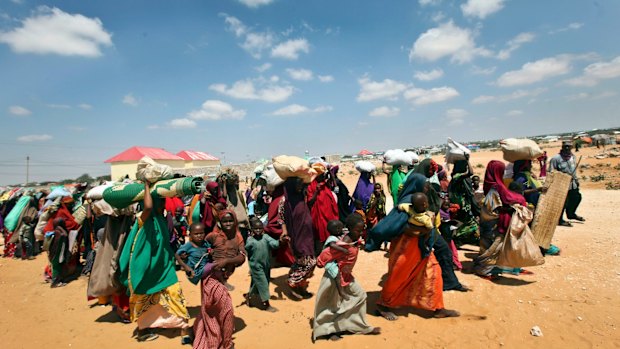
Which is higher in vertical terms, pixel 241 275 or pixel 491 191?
pixel 491 191

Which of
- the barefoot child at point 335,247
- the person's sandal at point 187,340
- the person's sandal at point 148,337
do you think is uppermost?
the barefoot child at point 335,247

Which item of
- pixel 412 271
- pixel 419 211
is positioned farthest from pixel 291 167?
pixel 412 271

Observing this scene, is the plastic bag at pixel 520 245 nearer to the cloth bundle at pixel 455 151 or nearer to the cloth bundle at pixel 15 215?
the cloth bundle at pixel 455 151

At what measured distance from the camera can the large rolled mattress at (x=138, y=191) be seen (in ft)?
11.7

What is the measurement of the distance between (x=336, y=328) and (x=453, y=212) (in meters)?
4.04

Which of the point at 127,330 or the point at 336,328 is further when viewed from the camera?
the point at 127,330

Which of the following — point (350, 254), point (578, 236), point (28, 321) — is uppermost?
point (350, 254)

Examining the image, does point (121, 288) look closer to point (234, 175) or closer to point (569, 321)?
point (234, 175)

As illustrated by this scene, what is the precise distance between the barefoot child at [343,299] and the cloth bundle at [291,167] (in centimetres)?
151

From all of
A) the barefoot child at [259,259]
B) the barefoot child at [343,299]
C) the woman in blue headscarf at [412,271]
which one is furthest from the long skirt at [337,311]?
the barefoot child at [259,259]

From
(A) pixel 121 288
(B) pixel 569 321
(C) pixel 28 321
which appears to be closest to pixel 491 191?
(B) pixel 569 321

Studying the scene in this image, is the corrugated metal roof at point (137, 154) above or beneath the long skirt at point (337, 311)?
above

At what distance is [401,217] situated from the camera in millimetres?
4004

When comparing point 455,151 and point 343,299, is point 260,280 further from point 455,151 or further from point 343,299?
point 455,151
